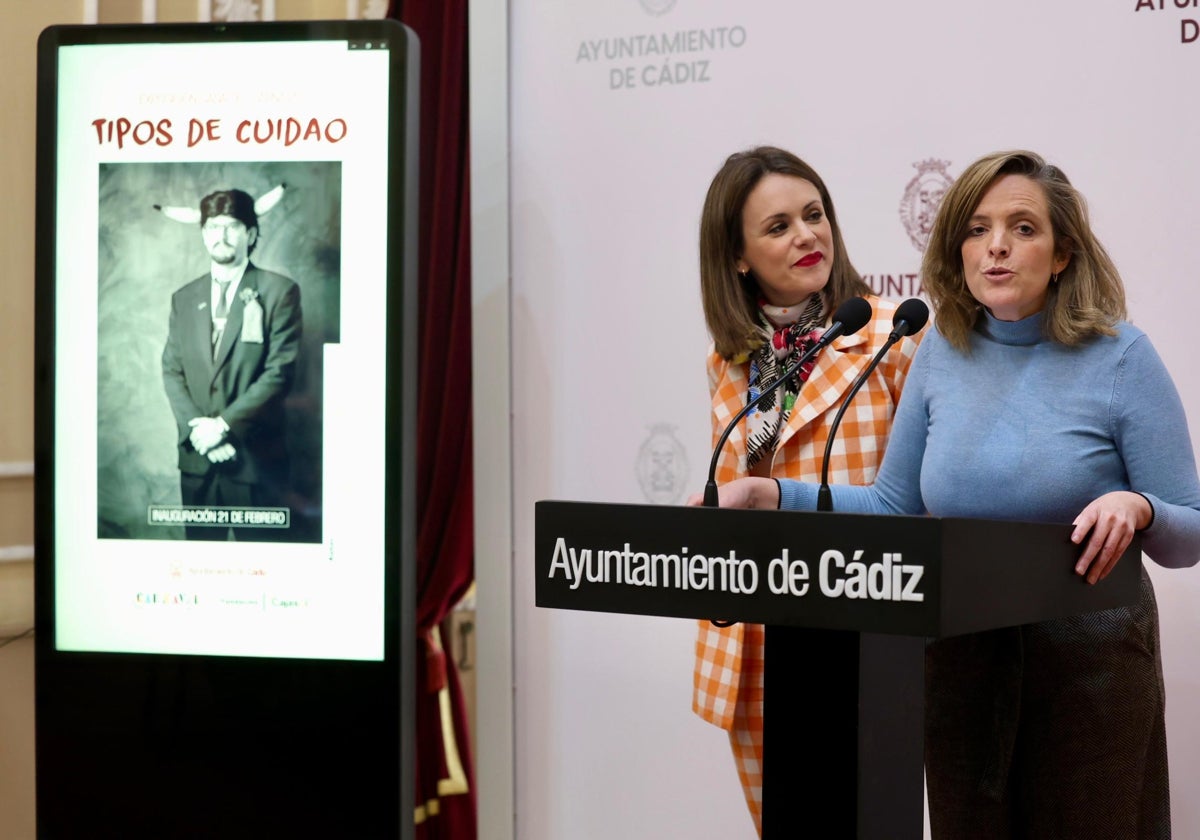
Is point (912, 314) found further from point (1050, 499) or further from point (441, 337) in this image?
point (441, 337)

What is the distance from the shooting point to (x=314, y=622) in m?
2.59

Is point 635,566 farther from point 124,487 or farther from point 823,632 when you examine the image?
point 124,487

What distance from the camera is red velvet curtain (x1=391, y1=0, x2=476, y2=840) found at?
3084 millimetres

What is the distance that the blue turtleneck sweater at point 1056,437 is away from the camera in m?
1.71

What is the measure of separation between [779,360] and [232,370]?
1.17 m

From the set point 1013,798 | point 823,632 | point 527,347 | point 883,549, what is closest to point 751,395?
point 527,347

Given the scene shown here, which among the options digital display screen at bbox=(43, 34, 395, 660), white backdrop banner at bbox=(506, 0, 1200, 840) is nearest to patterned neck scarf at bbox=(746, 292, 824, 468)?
white backdrop banner at bbox=(506, 0, 1200, 840)

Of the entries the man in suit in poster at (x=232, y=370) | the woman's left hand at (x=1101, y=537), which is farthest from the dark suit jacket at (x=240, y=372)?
the woman's left hand at (x=1101, y=537)

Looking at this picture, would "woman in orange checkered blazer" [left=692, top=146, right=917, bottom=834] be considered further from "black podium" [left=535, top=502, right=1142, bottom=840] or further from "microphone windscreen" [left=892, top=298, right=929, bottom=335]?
"black podium" [left=535, top=502, right=1142, bottom=840]

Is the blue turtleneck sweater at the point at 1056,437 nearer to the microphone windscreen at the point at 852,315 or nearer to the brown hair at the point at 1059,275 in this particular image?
the brown hair at the point at 1059,275

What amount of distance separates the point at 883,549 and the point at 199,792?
1.96m

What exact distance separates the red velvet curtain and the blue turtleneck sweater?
4.76 feet

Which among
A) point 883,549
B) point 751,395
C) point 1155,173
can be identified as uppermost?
point 1155,173

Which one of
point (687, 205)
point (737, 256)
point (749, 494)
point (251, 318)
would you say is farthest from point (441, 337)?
point (749, 494)
